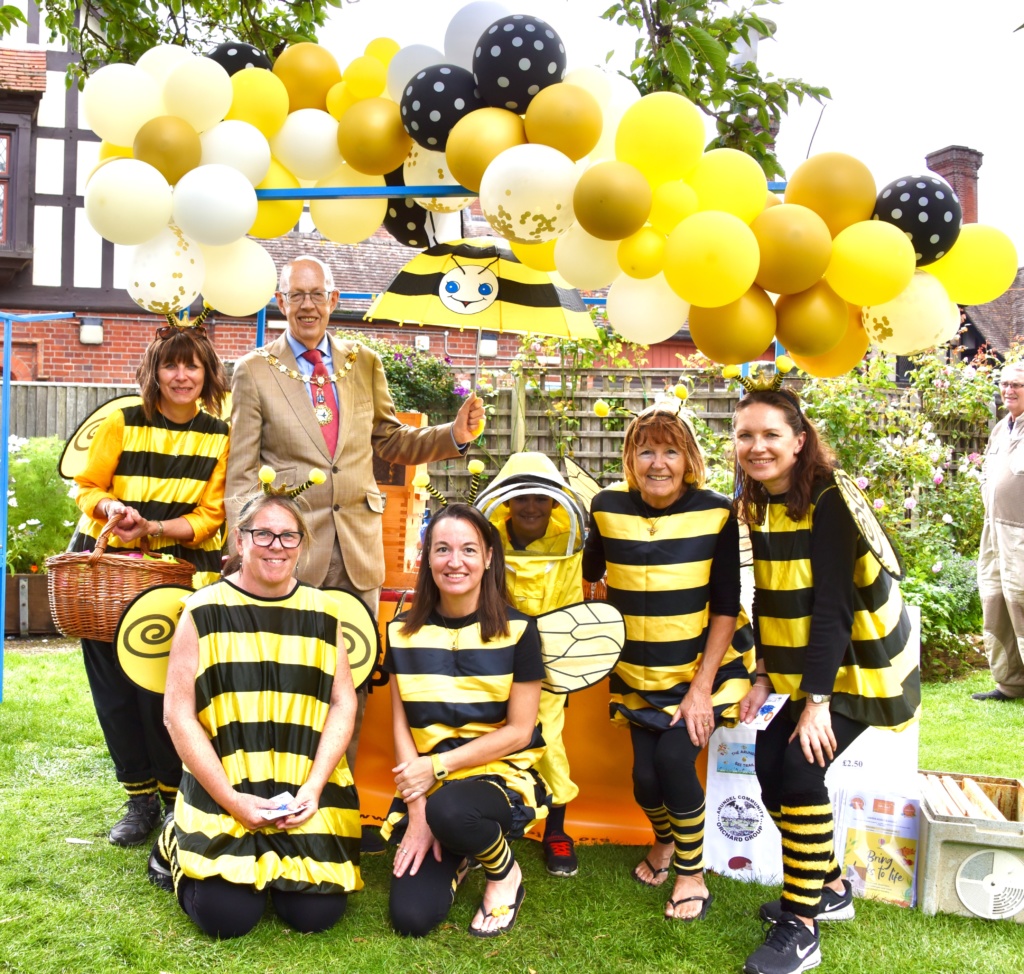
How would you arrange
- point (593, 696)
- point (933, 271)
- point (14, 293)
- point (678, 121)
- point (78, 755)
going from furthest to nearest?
1. point (14, 293)
2. point (78, 755)
3. point (593, 696)
4. point (933, 271)
5. point (678, 121)

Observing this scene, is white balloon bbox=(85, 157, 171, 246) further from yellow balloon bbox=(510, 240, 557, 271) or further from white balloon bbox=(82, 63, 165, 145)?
yellow balloon bbox=(510, 240, 557, 271)

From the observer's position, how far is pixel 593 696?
327 centimetres

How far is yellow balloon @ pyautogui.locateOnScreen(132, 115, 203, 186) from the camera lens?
2.66 metres

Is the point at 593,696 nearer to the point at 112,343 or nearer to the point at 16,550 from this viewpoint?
the point at 16,550

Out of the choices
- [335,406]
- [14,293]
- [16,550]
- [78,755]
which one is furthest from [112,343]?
[335,406]

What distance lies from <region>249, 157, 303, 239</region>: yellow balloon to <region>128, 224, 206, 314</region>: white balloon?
0.70ft

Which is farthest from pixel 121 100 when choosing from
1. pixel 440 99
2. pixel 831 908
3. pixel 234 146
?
pixel 831 908

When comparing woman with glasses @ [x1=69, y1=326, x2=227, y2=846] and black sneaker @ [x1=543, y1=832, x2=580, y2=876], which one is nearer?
black sneaker @ [x1=543, y1=832, x2=580, y2=876]

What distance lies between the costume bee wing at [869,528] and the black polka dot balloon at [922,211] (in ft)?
2.00

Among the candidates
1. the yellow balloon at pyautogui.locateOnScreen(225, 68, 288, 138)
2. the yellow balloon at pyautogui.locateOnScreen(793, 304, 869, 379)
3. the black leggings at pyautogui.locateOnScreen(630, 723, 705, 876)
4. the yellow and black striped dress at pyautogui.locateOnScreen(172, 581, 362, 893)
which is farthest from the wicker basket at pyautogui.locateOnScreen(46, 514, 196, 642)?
the yellow balloon at pyautogui.locateOnScreen(793, 304, 869, 379)

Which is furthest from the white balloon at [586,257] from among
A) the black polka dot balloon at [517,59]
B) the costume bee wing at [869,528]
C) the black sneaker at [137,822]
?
the black sneaker at [137,822]

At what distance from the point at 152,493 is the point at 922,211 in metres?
2.42

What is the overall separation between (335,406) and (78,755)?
201 cm

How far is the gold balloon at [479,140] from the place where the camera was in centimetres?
245
